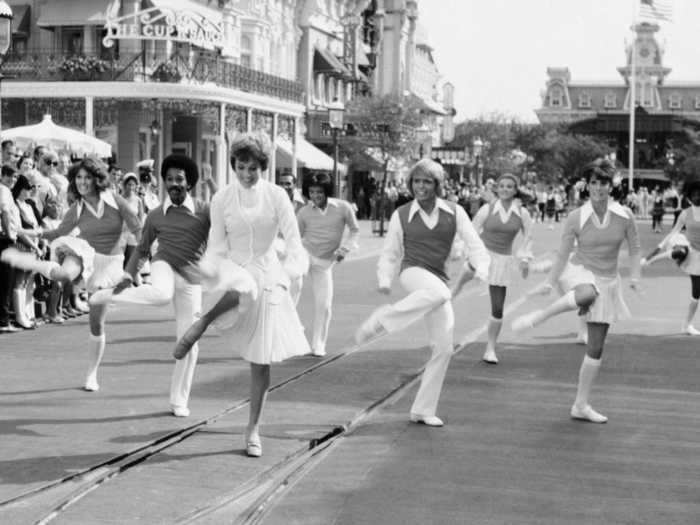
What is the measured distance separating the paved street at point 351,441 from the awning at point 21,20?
26572 mm

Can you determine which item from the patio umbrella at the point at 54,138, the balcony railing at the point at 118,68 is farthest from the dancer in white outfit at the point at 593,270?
the balcony railing at the point at 118,68

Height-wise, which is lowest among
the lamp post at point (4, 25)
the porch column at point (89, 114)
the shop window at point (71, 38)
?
the porch column at point (89, 114)

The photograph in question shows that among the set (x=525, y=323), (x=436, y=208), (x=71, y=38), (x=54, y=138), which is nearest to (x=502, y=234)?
→ (x=525, y=323)

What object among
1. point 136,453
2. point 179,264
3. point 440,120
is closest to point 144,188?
point 179,264

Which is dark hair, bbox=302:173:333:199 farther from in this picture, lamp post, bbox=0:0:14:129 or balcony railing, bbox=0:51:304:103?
balcony railing, bbox=0:51:304:103

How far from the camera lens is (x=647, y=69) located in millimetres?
180625

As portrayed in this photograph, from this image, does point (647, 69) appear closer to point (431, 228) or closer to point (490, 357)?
point (490, 357)

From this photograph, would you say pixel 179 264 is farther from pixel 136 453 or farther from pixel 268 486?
pixel 268 486

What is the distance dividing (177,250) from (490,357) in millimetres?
4443

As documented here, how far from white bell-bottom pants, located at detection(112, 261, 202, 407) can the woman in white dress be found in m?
0.77

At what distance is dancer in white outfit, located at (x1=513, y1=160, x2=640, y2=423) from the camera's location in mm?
9969

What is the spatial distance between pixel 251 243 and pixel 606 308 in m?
Result: 2.77

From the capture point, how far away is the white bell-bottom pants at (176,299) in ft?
30.9

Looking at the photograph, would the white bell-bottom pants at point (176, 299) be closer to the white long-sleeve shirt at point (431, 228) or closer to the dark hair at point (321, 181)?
the white long-sleeve shirt at point (431, 228)
